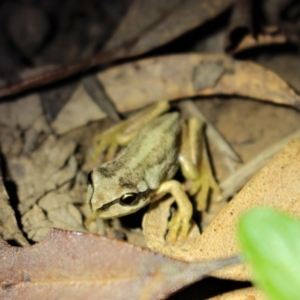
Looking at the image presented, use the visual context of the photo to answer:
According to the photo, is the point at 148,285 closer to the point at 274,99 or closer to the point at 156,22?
the point at 274,99

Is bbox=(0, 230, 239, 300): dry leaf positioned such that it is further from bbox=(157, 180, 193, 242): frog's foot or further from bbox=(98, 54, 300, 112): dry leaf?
bbox=(98, 54, 300, 112): dry leaf

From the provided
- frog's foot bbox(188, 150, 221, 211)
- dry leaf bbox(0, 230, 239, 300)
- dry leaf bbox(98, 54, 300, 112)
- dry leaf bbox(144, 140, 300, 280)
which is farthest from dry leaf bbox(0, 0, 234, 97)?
dry leaf bbox(0, 230, 239, 300)

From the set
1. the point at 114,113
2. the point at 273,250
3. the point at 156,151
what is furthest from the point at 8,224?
the point at 273,250

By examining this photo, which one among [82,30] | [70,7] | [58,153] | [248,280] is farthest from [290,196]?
[70,7]

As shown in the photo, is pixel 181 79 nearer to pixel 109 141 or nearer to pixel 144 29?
pixel 144 29

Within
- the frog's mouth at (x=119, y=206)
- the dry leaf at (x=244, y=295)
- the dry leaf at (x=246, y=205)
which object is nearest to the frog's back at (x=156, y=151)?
the frog's mouth at (x=119, y=206)

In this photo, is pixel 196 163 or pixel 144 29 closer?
pixel 196 163
